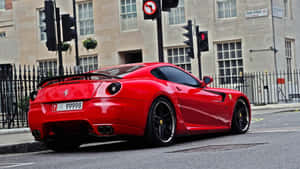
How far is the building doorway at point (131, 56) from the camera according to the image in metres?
31.9

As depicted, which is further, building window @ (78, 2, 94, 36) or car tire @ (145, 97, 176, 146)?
building window @ (78, 2, 94, 36)

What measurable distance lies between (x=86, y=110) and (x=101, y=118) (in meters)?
0.25

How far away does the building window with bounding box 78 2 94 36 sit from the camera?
32.7 metres

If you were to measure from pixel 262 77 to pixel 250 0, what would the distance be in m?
3.78

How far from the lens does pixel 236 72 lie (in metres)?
28.5

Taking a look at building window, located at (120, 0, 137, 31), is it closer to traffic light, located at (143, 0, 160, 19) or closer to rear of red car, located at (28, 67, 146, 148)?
traffic light, located at (143, 0, 160, 19)

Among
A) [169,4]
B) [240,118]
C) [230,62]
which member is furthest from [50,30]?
[230,62]

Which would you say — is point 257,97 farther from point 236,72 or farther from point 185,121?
point 185,121

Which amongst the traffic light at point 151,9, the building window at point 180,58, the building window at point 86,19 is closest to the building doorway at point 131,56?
the building window at point 180,58

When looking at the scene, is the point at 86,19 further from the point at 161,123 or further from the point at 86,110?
the point at 86,110

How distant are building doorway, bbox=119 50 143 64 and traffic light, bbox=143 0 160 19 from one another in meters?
19.4

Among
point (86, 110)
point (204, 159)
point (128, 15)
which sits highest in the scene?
point (128, 15)

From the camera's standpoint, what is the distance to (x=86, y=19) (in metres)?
32.8

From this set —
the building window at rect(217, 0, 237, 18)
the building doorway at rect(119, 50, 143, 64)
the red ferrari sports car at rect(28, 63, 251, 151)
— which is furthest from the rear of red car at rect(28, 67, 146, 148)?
the building doorway at rect(119, 50, 143, 64)
